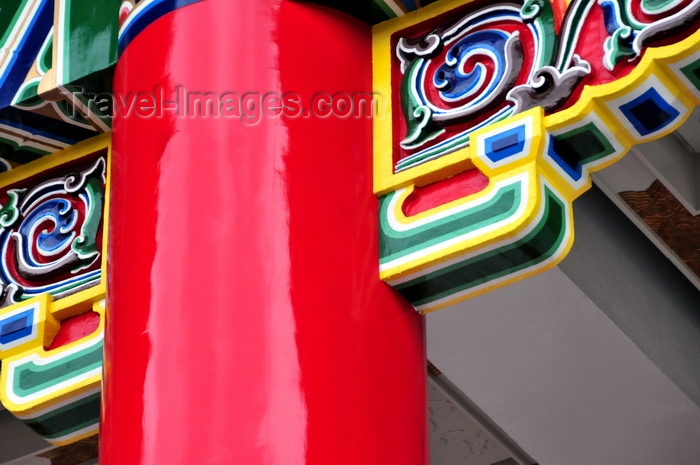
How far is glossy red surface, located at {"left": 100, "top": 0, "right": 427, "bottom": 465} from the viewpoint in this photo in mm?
2346

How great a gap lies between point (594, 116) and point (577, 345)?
90 centimetres

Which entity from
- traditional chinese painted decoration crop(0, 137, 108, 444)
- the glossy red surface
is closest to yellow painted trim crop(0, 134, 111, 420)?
traditional chinese painted decoration crop(0, 137, 108, 444)

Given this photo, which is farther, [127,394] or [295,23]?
[295,23]

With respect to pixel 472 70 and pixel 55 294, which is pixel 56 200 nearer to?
pixel 55 294

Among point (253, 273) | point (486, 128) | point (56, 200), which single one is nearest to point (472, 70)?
point (486, 128)

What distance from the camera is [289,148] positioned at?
2551 mm

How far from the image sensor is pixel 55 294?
280 cm

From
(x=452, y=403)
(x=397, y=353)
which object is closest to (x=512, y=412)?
(x=452, y=403)

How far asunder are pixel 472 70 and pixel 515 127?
0.18 m

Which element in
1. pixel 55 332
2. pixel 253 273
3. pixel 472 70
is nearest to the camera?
pixel 253 273

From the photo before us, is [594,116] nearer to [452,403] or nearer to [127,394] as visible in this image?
[127,394]

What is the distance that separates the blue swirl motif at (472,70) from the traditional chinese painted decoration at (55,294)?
617 millimetres

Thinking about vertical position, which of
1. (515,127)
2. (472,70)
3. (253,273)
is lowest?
(253,273)

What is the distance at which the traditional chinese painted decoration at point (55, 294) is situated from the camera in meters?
2.71
